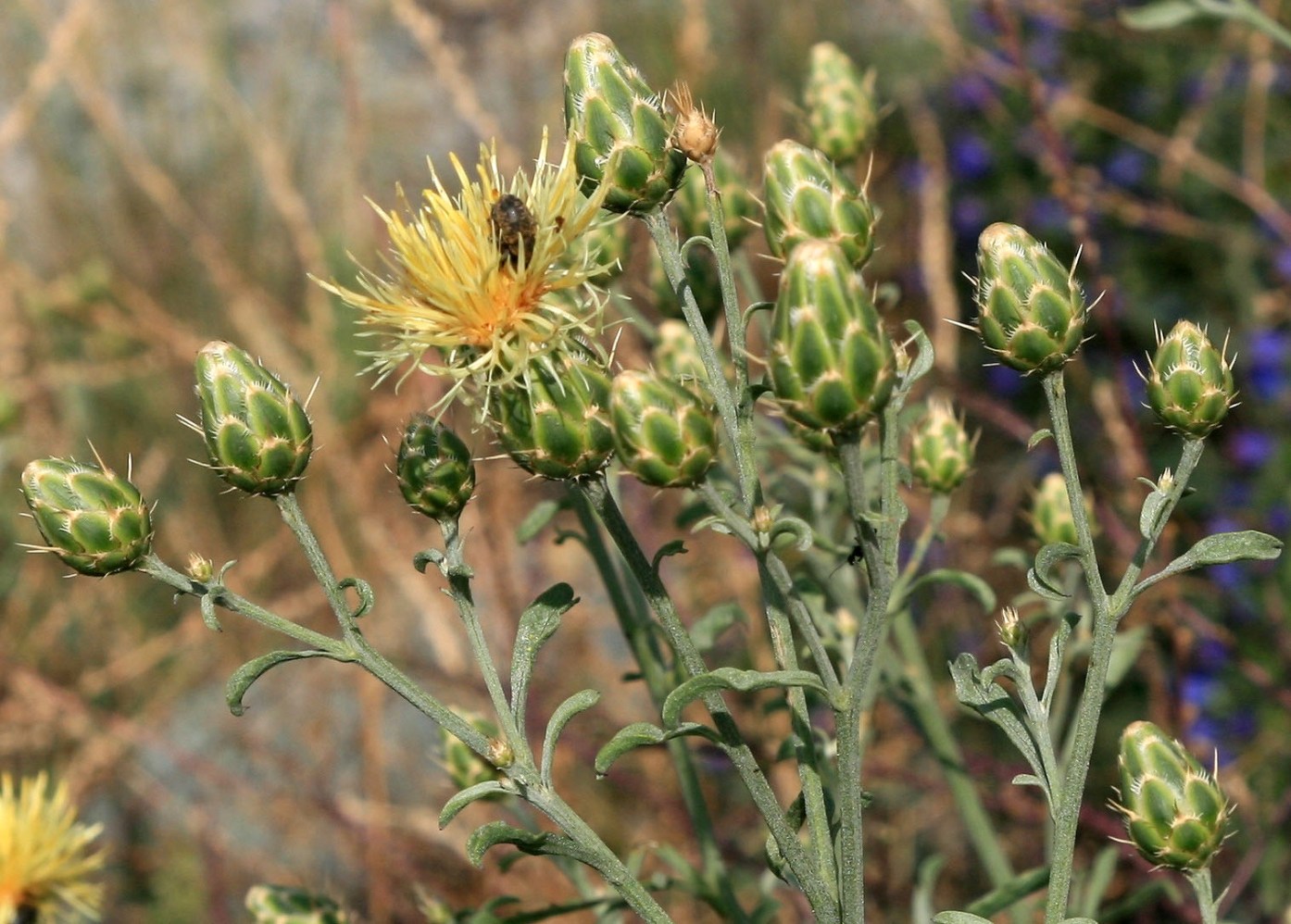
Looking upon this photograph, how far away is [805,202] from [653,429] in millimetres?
337

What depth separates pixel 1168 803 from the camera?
155 cm

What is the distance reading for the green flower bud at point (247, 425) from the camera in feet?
5.23

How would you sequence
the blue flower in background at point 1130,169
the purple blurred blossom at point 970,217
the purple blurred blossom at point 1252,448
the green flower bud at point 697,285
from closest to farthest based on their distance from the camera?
the green flower bud at point 697,285, the purple blurred blossom at point 1252,448, the blue flower in background at point 1130,169, the purple blurred blossom at point 970,217

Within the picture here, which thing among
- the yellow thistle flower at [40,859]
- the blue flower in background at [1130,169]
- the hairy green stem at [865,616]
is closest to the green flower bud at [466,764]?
the yellow thistle flower at [40,859]

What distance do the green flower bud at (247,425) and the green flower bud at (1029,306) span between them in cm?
81

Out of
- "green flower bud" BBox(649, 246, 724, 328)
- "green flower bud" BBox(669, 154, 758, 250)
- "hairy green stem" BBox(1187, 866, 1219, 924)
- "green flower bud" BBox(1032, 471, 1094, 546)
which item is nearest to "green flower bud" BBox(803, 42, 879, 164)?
"green flower bud" BBox(669, 154, 758, 250)

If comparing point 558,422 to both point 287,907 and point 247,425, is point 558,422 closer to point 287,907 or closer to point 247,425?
point 247,425

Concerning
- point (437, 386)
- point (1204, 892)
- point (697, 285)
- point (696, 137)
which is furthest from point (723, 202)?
point (437, 386)

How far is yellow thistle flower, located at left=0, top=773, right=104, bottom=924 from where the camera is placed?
2.15m

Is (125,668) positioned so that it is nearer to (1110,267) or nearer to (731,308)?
(731,308)

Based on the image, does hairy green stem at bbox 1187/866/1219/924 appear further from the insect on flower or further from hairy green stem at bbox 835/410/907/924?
the insect on flower

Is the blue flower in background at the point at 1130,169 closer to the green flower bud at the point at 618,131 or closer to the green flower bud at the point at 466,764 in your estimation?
the green flower bud at the point at 466,764

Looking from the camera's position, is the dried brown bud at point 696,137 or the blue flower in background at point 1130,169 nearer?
the dried brown bud at point 696,137

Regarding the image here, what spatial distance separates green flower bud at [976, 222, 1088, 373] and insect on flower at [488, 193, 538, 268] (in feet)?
1.64
